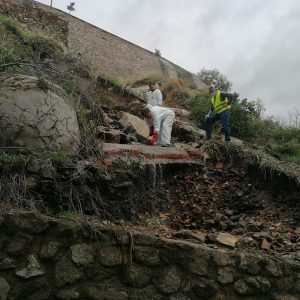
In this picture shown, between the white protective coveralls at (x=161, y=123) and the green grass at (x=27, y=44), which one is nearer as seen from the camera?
the white protective coveralls at (x=161, y=123)

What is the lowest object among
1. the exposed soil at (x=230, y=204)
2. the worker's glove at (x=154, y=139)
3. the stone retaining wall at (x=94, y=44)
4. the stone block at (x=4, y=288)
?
the stone block at (x=4, y=288)

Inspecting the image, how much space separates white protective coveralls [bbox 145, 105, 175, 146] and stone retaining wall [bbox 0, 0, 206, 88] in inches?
289

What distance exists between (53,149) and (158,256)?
270 centimetres

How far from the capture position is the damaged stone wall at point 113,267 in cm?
418

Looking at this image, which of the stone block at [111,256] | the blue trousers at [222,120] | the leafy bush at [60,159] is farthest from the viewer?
the blue trousers at [222,120]

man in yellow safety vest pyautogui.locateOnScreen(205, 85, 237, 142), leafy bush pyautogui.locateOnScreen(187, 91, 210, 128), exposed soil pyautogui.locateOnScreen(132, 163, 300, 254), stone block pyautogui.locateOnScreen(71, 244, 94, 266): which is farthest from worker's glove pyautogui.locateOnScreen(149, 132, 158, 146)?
stone block pyautogui.locateOnScreen(71, 244, 94, 266)

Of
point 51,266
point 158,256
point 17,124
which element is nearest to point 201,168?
point 17,124

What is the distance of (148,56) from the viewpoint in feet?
81.5

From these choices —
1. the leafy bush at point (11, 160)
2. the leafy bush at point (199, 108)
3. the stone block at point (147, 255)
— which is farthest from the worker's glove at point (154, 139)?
the stone block at point (147, 255)

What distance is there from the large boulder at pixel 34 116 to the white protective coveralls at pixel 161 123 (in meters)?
2.60

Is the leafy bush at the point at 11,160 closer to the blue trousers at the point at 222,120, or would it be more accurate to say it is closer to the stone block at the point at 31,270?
the stone block at the point at 31,270

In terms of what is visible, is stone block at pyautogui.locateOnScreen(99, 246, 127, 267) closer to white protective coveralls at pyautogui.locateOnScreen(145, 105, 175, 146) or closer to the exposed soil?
the exposed soil

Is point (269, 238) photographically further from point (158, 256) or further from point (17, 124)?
point (17, 124)

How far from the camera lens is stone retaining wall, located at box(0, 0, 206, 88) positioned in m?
18.6
